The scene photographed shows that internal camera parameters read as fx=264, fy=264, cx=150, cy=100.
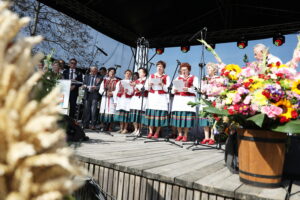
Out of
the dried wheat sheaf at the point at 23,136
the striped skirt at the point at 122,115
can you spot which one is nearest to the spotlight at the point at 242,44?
the striped skirt at the point at 122,115

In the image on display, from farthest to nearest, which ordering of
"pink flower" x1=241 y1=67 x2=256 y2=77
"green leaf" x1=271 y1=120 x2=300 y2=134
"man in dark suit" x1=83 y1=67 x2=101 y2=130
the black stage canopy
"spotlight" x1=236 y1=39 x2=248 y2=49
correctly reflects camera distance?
"spotlight" x1=236 y1=39 x2=248 y2=49, the black stage canopy, "man in dark suit" x1=83 y1=67 x2=101 y2=130, "pink flower" x1=241 y1=67 x2=256 y2=77, "green leaf" x1=271 y1=120 x2=300 y2=134

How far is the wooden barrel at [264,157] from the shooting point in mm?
1838

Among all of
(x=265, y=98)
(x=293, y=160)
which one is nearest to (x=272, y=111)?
(x=265, y=98)

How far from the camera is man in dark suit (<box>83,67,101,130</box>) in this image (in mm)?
6512

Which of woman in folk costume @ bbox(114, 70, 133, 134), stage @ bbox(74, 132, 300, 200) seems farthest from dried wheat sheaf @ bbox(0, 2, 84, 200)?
woman in folk costume @ bbox(114, 70, 133, 134)

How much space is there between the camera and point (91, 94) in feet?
21.9

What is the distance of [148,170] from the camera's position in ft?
6.66

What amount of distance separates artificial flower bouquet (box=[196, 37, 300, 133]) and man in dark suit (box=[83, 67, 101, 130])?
16.0 feet

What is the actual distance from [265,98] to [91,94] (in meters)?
5.39

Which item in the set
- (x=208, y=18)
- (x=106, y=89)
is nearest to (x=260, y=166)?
(x=106, y=89)

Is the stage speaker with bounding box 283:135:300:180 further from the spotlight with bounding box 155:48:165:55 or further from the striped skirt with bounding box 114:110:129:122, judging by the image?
the spotlight with bounding box 155:48:165:55

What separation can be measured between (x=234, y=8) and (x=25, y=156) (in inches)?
318

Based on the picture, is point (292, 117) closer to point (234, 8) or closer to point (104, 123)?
point (104, 123)

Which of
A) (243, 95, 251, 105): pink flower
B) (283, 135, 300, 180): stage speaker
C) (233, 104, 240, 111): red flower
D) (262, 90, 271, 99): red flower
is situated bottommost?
(283, 135, 300, 180): stage speaker
